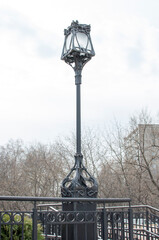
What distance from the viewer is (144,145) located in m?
18.8

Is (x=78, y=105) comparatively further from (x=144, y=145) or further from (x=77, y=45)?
(x=144, y=145)

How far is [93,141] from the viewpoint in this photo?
20.9 metres

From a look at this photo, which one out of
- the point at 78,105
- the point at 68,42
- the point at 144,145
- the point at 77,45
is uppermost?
the point at 68,42

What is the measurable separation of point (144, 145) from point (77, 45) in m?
13.7

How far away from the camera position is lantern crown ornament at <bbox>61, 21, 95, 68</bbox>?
6027 millimetres

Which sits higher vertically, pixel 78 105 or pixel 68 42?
pixel 68 42

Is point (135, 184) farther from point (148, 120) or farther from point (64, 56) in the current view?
point (64, 56)

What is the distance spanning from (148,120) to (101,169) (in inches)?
172

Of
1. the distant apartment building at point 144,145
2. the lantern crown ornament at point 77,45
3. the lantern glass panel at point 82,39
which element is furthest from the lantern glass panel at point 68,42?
the distant apartment building at point 144,145

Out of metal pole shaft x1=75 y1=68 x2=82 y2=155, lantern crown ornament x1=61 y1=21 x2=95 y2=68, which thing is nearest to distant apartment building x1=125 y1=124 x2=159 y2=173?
lantern crown ornament x1=61 y1=21 x2=95 y2=68

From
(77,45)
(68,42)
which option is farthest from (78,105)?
(68,42)

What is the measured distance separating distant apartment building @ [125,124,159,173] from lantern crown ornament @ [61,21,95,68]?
1250 centimetres

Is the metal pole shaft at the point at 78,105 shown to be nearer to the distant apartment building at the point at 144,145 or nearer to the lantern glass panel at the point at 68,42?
the lantern glass panel at the point at 68,42

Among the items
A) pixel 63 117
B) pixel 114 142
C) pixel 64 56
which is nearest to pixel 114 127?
pixel 114 142
